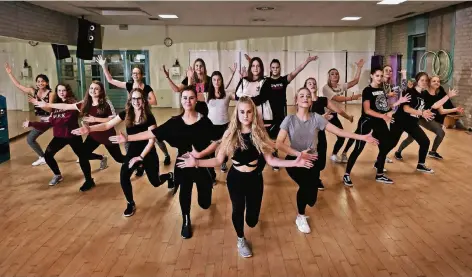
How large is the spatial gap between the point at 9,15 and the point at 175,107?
6939mm

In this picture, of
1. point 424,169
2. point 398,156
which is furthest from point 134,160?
point 398,156

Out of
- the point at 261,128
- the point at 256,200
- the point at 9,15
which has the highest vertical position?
the point at 9,15

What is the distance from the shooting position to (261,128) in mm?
3178

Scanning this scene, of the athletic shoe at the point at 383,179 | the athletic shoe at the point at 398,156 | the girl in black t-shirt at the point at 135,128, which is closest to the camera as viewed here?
the girl in black t-shirt at the point at 135,128

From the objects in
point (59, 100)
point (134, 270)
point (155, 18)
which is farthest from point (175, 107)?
point (134, 270)

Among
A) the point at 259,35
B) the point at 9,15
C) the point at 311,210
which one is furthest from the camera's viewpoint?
the point at 259,35

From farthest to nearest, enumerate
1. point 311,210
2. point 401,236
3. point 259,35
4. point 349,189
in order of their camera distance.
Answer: point 259,35 → point 349,189 → point 311,210 → point 401,236

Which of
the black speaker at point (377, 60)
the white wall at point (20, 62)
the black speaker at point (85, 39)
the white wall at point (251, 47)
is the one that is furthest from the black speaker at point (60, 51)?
the black speaker at point (377, 60)

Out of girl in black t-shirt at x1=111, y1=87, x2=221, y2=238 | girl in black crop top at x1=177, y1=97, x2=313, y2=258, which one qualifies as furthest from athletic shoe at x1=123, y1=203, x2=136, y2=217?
girl in black crop top at x1=177, y1=97, x2=313, y2=258

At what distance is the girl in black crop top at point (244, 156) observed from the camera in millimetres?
3100

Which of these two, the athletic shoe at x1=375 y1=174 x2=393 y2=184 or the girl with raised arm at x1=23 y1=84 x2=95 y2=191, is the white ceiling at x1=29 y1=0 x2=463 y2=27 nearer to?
the girl with raised arm at x1=23 y1=84 x2=95 y2=191

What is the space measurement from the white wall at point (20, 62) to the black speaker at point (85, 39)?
2.46 ft

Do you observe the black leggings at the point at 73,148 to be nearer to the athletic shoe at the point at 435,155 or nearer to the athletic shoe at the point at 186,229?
the athletic shoe at the point at 186,229

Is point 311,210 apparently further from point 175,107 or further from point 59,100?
point 175,107
